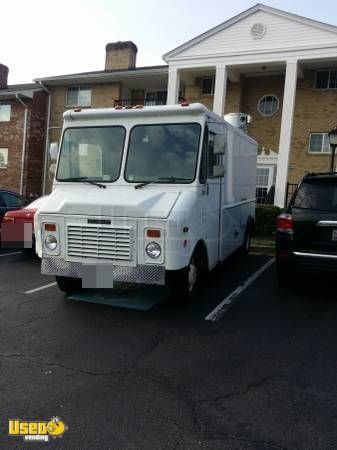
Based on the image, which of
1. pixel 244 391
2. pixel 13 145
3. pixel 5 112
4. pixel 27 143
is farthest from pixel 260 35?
pixel 244 391

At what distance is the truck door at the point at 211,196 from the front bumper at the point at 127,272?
4.33 ft

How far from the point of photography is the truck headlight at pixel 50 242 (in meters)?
5.38

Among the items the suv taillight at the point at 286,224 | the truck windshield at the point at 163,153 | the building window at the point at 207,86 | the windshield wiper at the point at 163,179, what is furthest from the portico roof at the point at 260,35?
the windshield wiper at the point at 163,179

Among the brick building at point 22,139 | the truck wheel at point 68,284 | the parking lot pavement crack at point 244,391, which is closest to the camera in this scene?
the parking lot pavement crack at point 244,391

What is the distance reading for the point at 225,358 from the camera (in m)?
4.12

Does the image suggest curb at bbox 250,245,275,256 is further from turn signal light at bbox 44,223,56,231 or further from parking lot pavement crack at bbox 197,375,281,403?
parking lot pavement crack at bbox 197,375,281,403

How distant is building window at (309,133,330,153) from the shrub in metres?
7.92

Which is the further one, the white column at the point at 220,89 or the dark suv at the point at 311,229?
the white column at the point at 220,89

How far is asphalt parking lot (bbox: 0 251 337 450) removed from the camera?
2859mm

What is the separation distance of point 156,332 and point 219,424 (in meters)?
1.89

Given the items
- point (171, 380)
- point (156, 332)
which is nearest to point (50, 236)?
point (156, 332)

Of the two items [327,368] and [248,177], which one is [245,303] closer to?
[327,368]

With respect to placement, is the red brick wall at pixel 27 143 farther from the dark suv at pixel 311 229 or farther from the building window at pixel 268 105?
the dark suv at pixel 311 229

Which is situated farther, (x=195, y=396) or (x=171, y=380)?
(x=171, y=380)
